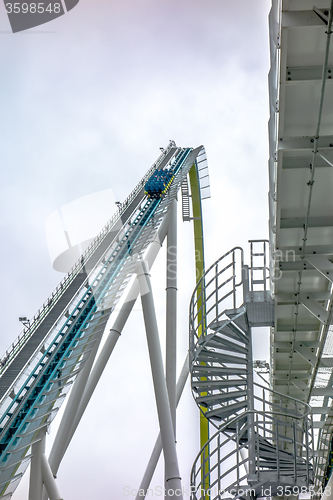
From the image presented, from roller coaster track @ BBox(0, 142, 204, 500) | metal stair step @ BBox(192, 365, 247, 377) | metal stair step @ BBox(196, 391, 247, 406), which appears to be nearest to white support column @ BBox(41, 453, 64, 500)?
roller coaster track @ BBox(0, 142, 204, 500)

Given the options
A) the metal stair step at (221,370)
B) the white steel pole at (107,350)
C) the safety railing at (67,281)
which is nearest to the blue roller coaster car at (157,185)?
the safety railing at (67,281)

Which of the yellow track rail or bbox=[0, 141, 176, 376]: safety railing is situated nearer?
bbox=[0, 141, 176, 376]: safety railing

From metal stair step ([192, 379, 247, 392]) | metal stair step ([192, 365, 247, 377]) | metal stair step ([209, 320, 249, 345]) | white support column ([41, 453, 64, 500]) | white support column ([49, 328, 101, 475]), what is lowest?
white support column ([41, 453, 64, 500])

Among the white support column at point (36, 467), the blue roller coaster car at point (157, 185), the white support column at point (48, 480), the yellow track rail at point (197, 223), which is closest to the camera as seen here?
the white support column at point (36, 467)

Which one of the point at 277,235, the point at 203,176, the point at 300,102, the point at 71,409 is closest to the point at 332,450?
the point at 277,235

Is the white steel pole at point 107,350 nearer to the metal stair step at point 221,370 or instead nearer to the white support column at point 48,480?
the white support column at point 48,480

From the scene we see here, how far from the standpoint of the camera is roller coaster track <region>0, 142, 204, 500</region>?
777 centimetres

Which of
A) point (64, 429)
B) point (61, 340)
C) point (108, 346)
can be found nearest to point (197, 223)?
point (108, 346)

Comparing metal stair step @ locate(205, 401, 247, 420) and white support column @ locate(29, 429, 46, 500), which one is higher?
metal stair step @ locate(205, 401, 247, 420)

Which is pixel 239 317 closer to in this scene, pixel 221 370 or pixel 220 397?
pixel 221 370

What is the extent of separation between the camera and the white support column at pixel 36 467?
8.18 m

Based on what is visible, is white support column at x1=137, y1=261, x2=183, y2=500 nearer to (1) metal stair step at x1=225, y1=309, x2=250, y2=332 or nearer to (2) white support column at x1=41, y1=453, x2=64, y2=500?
(1) metal stair step at x1=225, y1=309, x2=250, y2=332

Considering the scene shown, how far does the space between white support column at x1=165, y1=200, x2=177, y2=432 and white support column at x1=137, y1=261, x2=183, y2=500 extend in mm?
1404

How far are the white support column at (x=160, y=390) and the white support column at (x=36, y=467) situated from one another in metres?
2.08
